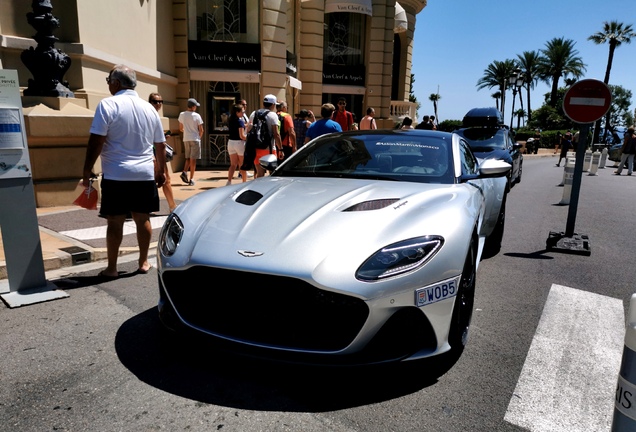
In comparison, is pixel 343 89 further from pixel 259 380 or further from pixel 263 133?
pixel 259 380

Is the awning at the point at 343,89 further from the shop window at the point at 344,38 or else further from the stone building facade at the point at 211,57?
the shop window at the point at 344,38

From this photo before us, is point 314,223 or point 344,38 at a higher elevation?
point 344,38

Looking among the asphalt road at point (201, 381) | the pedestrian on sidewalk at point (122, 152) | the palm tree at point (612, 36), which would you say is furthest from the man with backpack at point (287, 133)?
the palm tree at point (612, 36)

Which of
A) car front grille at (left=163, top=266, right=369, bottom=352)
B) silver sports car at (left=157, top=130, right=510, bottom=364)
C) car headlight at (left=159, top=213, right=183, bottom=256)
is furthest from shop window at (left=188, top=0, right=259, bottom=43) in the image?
car front grille at (left=163, top=266, right=369, bottom=352)

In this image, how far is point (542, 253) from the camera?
6.01 meters

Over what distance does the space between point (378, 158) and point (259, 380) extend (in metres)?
2.06

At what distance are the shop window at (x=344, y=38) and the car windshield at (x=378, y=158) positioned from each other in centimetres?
1914

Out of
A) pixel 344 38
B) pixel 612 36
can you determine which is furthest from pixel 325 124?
pixel 612 36

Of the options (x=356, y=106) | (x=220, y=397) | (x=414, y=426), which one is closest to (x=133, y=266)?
(x=220, y=397)

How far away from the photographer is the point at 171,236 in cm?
304

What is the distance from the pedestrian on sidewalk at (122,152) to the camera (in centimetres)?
412

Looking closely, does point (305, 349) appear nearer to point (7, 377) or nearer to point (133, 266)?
point (7, 377)

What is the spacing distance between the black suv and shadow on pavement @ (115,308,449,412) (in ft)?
27.4

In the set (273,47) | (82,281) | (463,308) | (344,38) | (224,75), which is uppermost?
(344,38)
